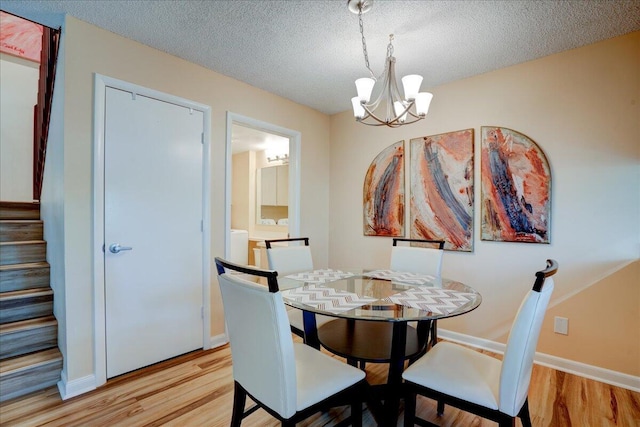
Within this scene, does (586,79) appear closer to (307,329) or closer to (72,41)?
(307,329)

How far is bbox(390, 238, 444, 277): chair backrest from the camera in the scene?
237 cm

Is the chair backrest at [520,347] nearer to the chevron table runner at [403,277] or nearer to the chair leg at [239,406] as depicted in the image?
the chevron table runner at [403,277]

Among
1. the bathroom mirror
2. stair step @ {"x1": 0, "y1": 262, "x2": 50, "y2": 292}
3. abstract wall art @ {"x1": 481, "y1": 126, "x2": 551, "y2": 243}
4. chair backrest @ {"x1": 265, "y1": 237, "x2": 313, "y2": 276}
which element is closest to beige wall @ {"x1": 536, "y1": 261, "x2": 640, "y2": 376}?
abstract wall art @ {"x1": 481, "y1": 126, "x2": 551, "y2": 243}

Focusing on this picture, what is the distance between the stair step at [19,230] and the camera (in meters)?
2.68

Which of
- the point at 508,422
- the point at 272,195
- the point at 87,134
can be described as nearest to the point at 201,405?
the point at 508,422

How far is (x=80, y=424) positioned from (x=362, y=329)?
1.70 m

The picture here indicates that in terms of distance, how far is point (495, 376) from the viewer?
1.36 metres

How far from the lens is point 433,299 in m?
1.60

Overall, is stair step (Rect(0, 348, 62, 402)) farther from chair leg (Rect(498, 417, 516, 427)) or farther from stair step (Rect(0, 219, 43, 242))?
chair leg (Rect(498, 417, 516, 427))

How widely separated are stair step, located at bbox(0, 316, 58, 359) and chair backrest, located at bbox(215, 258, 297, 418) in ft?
6.09

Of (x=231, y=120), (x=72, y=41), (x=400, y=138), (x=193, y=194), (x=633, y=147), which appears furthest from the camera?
(x=400, y=138)

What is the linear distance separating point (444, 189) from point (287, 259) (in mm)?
1645

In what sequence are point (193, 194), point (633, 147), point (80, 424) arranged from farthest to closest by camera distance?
1. point (193, 194)
2. point (633, 147)
3. point (80, 424)

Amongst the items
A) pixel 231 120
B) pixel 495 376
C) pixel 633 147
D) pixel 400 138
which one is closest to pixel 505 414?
pixel 495 376
